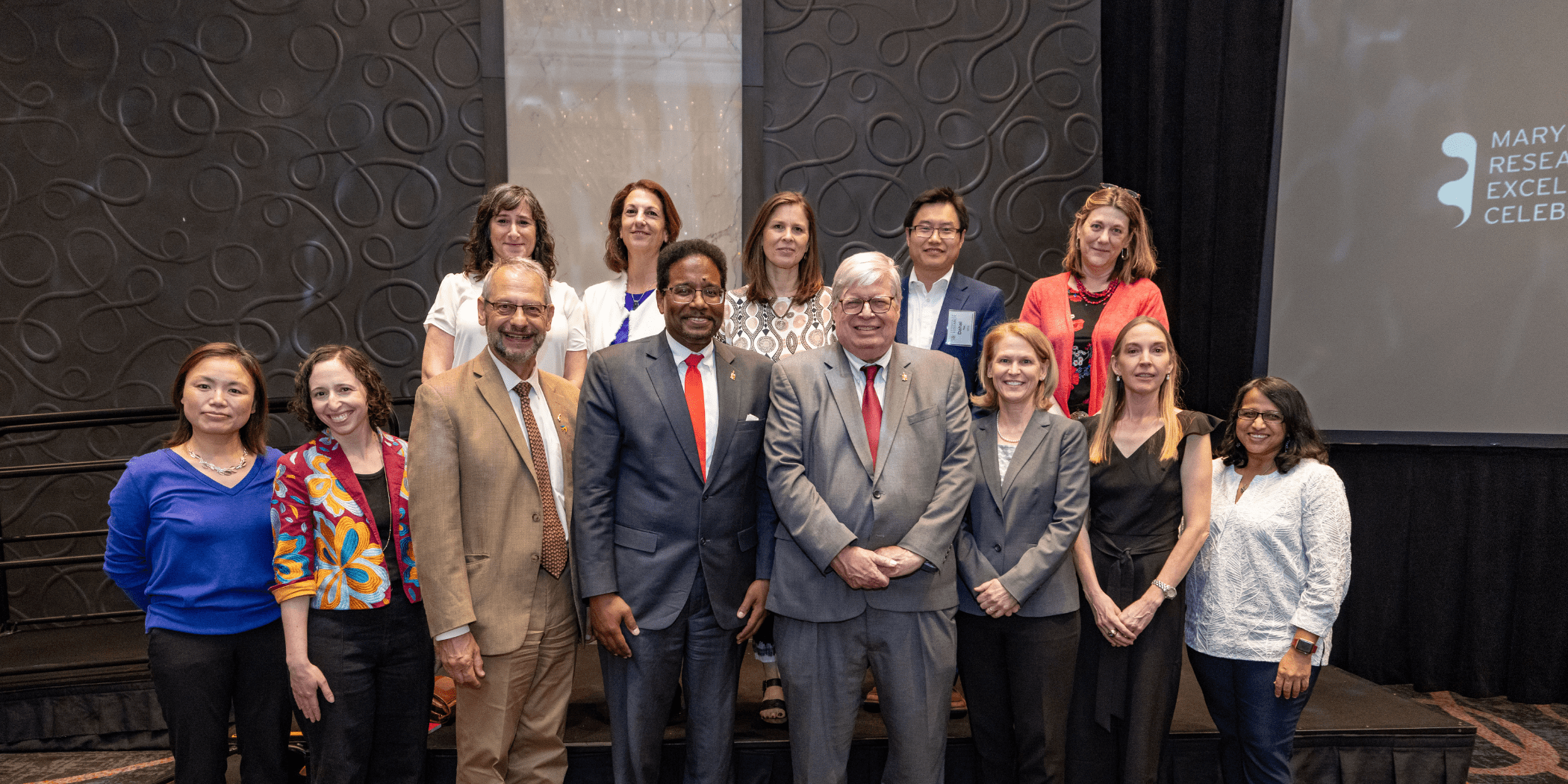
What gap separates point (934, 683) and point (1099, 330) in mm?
1356

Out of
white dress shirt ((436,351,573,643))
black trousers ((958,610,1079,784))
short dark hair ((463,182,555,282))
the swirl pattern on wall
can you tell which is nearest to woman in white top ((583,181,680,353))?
short dark hair ((463,182,555,282))

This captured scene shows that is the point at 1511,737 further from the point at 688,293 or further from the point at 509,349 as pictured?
the point at 509,349

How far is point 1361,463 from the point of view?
397 centimetres

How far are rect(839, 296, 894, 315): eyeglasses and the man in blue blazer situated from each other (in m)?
0.62

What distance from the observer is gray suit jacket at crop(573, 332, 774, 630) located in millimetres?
2172

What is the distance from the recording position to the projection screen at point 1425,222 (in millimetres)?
3566

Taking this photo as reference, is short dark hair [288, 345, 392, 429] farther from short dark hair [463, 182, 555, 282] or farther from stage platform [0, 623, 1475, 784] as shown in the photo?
stage platform [0, 623, 1475, 784]

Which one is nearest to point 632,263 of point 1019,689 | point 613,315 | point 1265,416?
point 613,315

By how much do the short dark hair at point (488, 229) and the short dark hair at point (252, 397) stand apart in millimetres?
738

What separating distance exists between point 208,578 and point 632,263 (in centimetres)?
158

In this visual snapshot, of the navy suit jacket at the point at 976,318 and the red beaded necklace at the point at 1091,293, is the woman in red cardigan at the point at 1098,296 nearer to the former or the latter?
the red beaded necklace at the point at 1091,293

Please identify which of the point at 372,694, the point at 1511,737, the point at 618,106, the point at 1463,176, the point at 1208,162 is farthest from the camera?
the point at 618,106

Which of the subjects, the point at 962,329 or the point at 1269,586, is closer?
the point at 1269,586

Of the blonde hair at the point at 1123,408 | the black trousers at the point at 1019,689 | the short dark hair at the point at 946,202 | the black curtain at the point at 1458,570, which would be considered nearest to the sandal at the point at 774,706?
the black trousers at the point at 1019,689
